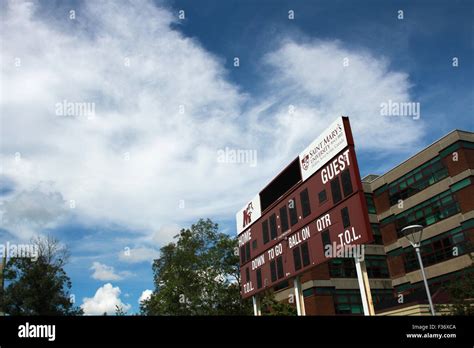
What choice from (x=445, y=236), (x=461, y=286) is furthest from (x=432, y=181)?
(x=461, y=286)

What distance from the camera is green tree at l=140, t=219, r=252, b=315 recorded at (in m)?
47.2

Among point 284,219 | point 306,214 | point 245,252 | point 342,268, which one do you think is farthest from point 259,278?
point 342,268

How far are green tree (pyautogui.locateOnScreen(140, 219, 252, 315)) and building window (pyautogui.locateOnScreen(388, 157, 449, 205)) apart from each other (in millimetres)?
19668

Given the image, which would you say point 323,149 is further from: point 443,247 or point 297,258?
point 443,247

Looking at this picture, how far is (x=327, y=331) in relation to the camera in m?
4.91

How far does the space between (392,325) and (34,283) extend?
4958 cm

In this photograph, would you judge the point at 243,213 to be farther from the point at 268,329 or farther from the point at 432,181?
the point at 268,329

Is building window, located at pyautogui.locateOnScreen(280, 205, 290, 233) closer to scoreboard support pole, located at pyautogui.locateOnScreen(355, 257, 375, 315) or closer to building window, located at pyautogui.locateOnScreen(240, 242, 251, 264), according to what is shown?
building window, located at pyautogui.locateOnScreen(240, 242, 251, 264)

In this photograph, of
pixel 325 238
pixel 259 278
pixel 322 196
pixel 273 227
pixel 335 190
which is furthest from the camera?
pixel 259 278

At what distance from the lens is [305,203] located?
22.8 m

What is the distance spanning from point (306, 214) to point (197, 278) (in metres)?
29.3

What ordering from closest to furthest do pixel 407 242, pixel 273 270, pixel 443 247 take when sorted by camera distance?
1. pixel 273 270
2. pixel 443 247
3. pixel 407 242

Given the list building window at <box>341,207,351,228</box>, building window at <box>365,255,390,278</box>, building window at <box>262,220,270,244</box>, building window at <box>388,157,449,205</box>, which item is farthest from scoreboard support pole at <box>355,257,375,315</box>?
building window at <box>365,255,390,278</box>

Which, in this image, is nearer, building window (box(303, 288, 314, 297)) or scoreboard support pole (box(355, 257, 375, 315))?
scoreboard support pole (box(355, 257, 375, 315))
